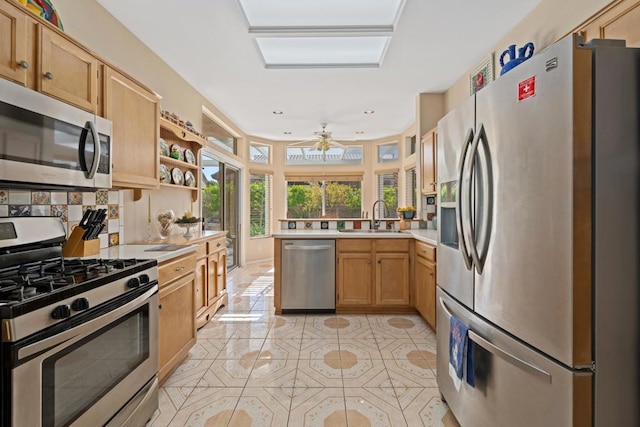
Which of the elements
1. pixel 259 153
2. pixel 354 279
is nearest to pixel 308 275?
pixel 354 279

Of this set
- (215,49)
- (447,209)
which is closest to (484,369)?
(447,209)

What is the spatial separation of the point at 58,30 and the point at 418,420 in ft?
9.29

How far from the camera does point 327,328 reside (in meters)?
3.17

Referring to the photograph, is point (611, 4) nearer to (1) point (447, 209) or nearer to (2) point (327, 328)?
(1) point (447, 209)

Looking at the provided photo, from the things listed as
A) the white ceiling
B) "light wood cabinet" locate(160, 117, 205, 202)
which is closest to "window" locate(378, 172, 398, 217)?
the white ceiling

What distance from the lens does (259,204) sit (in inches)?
271

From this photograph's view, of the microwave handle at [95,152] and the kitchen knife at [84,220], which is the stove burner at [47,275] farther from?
the microwave handle at [95,152]

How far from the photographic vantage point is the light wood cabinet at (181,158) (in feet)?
9.59

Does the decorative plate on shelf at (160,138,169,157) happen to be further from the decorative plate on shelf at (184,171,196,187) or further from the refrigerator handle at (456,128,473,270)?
the refrigerator handle at (456,128,473,270)

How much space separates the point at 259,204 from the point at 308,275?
3.65 metres

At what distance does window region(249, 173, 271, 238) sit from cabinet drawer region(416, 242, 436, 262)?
13.5 ft

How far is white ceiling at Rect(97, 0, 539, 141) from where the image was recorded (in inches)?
94.3

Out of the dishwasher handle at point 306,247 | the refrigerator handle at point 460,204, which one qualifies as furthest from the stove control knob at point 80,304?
the dishwasher handle at point 306,247

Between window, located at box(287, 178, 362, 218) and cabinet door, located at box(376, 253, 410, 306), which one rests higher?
window, located at box(287, 178, 362, 218)
